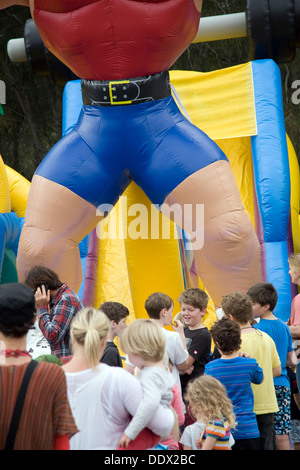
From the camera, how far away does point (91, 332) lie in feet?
6.77

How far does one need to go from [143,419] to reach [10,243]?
360 centimetres

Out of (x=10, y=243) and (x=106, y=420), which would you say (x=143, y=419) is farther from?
(x=10, y=243)

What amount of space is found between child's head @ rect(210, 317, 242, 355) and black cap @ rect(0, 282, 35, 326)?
953 mm

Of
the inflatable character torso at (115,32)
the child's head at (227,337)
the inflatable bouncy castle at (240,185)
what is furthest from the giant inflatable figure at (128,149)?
the child's head at (227,337)

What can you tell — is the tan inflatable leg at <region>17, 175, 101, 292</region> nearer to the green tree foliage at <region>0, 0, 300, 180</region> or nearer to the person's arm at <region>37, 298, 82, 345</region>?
the person's arm at <region>37, 298, 82, 345</region>

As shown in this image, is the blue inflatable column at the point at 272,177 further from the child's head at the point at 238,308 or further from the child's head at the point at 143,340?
the child's head at the point at 143,340

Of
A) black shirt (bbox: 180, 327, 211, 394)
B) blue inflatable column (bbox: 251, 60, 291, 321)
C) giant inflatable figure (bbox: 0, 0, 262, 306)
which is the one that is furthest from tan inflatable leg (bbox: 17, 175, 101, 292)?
blue inflatable column (bbox: 251, 60, 291, 321)

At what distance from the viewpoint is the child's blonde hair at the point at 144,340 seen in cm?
219

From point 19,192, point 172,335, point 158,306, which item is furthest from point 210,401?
point 19,192

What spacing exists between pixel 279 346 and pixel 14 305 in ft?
5.31

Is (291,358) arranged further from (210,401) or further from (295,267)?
(210,401)

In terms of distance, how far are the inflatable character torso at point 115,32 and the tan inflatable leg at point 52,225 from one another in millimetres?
621

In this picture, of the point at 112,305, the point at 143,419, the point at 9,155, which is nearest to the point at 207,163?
the point at 112,305

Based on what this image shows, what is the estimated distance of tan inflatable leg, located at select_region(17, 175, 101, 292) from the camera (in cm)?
370
